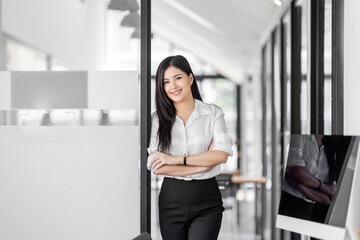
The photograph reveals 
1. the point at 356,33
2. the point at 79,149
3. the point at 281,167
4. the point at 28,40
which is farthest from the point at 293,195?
the point at 281,167

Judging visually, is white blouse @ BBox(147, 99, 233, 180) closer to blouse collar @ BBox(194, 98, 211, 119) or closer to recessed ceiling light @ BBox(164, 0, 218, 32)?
blouse collar @ BBox(194, 98, 211, 119)

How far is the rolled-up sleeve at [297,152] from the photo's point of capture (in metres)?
2.72

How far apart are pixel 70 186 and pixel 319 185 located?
1.58m

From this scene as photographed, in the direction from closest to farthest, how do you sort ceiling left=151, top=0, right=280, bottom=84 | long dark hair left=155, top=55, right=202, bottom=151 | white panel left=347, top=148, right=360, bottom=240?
white panel left=347, top=148, right=360, bottom=240
long dark hair left=155, top=55, right=202, bottom=151
ceiling left=151, top=0, right=280, bottom=84

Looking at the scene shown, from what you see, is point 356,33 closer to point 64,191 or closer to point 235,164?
point 64,191

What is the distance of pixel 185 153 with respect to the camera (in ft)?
9.82

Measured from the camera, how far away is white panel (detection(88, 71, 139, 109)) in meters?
3.27

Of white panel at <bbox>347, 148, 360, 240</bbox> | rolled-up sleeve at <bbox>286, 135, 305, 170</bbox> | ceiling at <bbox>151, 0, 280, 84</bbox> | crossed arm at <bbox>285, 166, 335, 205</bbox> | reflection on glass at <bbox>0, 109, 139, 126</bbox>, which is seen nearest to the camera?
white panel at <bbox>347, 148, 360, 240</bbox>

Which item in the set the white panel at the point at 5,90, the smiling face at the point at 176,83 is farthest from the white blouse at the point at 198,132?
the white panel at the point at 5,90

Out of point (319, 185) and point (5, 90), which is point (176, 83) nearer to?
point (319, 185)

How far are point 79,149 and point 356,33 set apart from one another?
1767 millimetres

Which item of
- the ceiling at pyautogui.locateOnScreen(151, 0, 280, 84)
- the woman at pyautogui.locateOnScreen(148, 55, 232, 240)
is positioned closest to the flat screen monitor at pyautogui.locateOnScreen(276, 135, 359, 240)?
the woman at pyautogui.locateOnScreen(148, 55, 232, 240)

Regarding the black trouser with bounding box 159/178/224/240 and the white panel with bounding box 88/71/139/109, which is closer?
the black trouser with bounding box 159/178/224/240

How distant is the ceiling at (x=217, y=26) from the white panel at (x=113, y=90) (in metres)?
0.43
